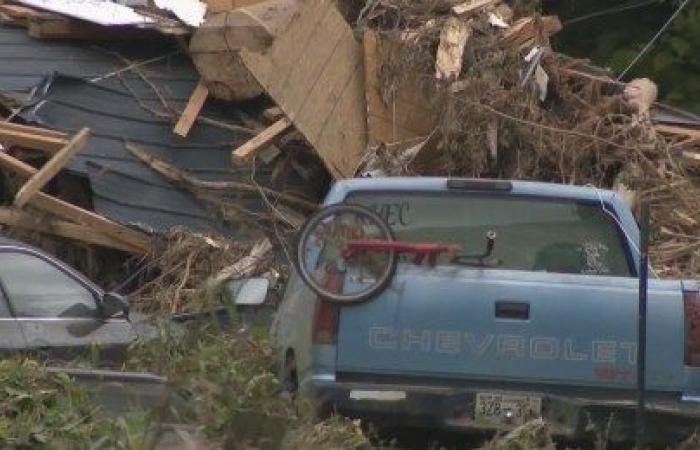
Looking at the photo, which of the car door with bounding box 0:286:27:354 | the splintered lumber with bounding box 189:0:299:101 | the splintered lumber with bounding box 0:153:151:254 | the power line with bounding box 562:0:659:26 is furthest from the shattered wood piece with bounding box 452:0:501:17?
the power line with bounding box 562:0:659:26

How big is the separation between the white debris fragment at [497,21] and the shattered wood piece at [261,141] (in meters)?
2.19

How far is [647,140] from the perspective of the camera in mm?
15727

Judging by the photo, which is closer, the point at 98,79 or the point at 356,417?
the point at 356,417

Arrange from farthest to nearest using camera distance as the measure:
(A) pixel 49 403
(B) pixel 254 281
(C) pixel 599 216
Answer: (B) pixel 254 281 → (C) pixel 599 216 → (A) pixel 49 403

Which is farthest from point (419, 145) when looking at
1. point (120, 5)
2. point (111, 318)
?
point (111, 318)

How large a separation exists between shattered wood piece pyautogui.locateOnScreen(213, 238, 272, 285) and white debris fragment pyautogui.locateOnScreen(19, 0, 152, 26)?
2578 mm

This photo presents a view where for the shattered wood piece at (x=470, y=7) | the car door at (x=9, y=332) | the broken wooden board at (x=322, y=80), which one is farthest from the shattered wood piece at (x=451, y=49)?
the car door at (x=9, y=332)

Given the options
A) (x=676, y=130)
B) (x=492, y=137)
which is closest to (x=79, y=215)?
(x=492, y=137)

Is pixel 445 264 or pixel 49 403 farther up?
pixel 445 264

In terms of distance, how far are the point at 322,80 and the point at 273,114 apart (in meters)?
0.53

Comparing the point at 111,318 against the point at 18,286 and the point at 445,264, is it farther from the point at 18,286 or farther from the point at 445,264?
the point at 445,264

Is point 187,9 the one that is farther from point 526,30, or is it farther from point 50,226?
point 526,30

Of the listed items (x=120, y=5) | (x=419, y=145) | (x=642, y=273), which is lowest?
(x=642, y=273)

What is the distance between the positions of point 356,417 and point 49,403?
147 centimetres
